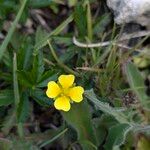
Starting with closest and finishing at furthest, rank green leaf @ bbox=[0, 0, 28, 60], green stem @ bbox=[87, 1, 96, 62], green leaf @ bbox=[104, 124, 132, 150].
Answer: green leaf @ bbox=[104, 124, 132, 150]
green leaf @ bbox=[0, 0, 28, 60]
green stem @ bbox=[87, 1, 96, 62]

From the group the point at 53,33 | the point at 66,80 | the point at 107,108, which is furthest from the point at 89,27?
the point at 107,108

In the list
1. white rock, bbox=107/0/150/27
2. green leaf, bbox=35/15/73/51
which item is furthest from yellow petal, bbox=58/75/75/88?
white rock, bbox=107/0/150/27

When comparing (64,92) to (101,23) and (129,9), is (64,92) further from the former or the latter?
(129,9)

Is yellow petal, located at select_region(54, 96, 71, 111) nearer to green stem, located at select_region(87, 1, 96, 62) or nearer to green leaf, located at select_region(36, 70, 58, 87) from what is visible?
green leaf, located at select_region(36, 70, 58, 87)

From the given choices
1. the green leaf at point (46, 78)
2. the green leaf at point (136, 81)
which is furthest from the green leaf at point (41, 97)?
the green leaf at point (136, 81)

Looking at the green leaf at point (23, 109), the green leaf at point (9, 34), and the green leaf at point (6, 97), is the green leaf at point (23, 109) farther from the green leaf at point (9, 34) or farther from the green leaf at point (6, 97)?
the green leaf at point (9, 34)

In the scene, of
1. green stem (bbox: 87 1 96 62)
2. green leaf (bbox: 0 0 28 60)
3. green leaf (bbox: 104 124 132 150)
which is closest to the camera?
green leaf (bbox: 104 124 132 150)
